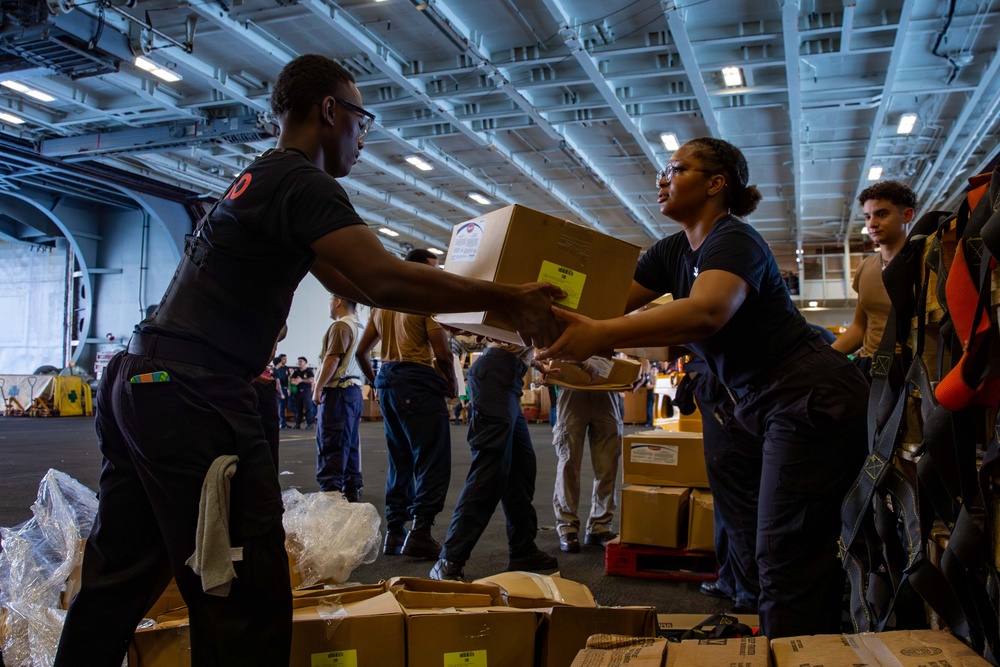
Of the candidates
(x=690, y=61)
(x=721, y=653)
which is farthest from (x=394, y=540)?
(x=690, y=61)

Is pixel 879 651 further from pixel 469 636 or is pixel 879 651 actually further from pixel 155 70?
pixel 155 70

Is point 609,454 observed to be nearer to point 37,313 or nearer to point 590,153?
point 590,153

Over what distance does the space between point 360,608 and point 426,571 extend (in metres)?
1.87

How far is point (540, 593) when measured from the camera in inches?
85.7

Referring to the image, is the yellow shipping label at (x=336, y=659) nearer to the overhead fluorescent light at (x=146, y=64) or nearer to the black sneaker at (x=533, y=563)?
the black sneaker at (x=533, y=563)

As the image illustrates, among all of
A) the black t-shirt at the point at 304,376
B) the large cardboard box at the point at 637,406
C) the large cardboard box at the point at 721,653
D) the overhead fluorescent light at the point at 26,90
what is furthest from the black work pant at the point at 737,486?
the large cardboard box at the point at 637,406

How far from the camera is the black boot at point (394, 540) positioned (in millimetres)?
4094

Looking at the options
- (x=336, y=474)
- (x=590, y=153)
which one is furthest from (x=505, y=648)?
(x=590, y=153)

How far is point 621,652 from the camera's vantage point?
1368 millimetres

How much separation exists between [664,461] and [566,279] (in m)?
2.13

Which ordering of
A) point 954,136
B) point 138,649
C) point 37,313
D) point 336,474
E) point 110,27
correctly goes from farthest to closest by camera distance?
point 37,313
point 954,136
point 110,27
point 336,474
point 138,649

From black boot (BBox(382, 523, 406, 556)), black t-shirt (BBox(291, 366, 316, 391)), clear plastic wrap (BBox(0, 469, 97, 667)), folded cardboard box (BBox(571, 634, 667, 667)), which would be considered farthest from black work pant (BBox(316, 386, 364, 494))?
black t-shirt (BBox(291, 366, 316, 391))

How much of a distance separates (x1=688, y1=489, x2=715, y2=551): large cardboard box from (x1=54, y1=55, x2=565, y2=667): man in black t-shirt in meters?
2.43

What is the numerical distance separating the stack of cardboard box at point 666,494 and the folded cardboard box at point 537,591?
1295mm
